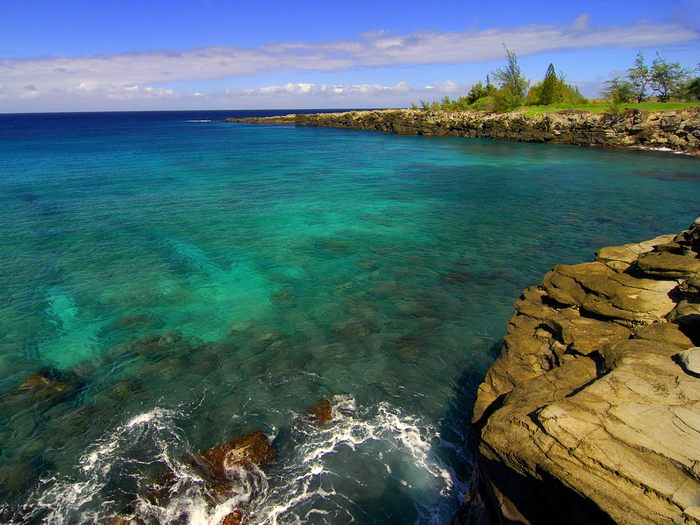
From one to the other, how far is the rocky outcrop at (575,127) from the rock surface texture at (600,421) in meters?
66.5

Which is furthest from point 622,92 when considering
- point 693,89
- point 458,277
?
point 458,277

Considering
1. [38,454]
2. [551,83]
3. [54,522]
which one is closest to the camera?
[54,522]

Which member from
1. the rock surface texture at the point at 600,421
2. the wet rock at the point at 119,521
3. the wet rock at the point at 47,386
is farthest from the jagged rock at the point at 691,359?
the wet rock at the point at 47,386

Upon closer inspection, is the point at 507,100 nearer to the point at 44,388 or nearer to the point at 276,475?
the point at 276,475

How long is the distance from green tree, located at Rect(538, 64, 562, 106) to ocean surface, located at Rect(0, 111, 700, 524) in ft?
212

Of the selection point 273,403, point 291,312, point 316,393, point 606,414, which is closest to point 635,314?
point 606,414

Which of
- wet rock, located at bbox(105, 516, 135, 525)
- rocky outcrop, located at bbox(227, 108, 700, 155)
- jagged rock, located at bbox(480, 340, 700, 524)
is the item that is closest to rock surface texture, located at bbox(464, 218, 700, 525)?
jagged rock, located at bbox(480, 340, 700, 524)

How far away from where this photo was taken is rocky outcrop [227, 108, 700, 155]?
64.6 m

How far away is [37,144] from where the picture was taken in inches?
3248

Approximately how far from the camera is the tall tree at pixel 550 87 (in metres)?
95.4

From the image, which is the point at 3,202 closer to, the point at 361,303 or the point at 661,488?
the point at 361,303

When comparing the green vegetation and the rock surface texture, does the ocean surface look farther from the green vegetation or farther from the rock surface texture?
the green vegetation

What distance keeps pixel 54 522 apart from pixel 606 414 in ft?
39.5

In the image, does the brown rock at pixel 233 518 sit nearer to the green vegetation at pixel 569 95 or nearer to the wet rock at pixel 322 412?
the wet rock at pixel 322 412
